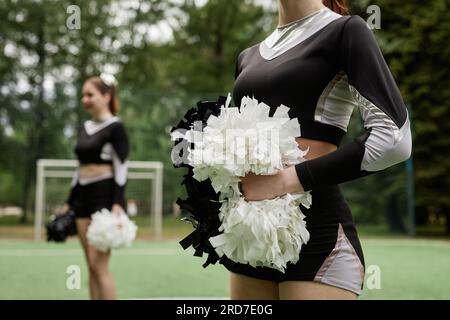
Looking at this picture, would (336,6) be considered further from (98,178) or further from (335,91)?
(98,178)

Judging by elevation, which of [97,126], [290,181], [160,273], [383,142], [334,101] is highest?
[97,126]

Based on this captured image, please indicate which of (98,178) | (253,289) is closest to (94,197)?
(98,178)

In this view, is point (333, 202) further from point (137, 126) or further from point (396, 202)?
point (396, 202)

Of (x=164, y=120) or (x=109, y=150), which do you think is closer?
(x=109, y=150)

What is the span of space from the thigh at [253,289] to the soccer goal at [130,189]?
10741mm

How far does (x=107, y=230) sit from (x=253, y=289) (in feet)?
9.05

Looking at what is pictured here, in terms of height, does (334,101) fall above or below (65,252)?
above

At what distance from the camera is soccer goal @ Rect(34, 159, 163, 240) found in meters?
12.6

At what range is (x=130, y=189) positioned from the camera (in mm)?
13664

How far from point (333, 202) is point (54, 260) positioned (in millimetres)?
7707

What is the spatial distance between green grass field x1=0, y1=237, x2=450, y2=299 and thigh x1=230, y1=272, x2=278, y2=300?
4.01 m

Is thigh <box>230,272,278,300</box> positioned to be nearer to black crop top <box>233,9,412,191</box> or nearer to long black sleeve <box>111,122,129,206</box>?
black crop top <box>233,9,412,191</box>

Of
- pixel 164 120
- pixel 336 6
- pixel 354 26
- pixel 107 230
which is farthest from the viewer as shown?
pixel 164 120
